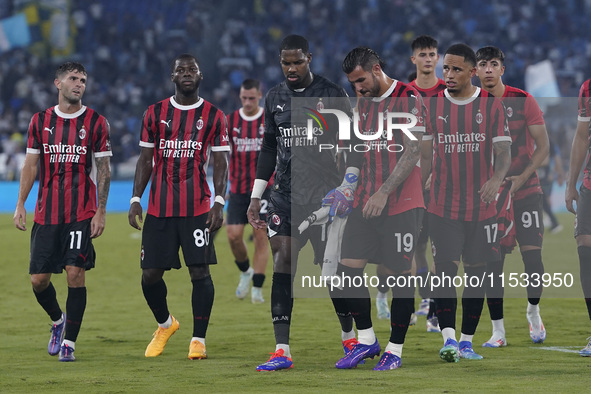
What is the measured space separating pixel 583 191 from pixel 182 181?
2717mm

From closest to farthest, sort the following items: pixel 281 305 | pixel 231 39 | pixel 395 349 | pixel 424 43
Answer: pixel 395 349 → pixel 281 305 → pixel 424 43 → pixel 231 39

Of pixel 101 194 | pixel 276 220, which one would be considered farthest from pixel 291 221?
pixel 101 194

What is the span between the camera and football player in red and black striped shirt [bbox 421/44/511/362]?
247 inches

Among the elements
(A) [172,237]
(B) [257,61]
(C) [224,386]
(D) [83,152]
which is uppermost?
(B) [257,61]

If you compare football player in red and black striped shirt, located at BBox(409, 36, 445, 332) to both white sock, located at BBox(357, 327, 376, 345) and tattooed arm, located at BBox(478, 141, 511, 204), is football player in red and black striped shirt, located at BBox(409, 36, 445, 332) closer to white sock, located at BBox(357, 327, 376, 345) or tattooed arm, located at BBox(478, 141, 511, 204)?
tattooed arm, located at BBox(478, 141, 511, 204)

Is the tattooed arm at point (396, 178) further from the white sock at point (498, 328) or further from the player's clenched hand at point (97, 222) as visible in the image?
the player's clenched hand at point (97, 222)

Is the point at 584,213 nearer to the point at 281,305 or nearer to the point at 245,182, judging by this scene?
the point at 281,305

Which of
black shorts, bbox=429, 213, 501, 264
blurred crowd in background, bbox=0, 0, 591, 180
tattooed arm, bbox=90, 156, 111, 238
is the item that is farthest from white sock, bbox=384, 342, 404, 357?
blurred crowd in background, bbox=0, 0, 591, 180

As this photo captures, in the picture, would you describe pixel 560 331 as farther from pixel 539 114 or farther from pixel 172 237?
pixel 172 237

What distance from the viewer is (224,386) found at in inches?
208

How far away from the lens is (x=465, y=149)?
20.9 feet

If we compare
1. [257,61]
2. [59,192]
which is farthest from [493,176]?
[257,61]

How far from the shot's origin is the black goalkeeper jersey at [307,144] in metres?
6.16

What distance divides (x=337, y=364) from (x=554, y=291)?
5521 mm
